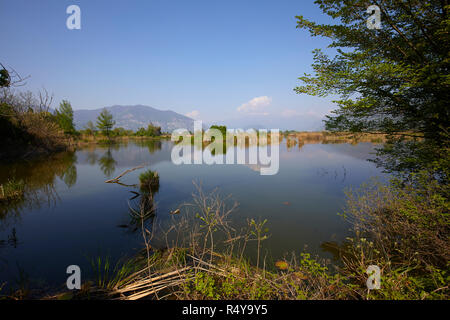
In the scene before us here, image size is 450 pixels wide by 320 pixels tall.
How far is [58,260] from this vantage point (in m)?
5.16

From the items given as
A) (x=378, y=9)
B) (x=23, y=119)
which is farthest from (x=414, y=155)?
(x=23, y=119)

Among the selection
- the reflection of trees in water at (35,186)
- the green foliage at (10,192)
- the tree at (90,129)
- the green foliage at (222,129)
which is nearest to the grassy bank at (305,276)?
the reflection of trees in water at (35,186)

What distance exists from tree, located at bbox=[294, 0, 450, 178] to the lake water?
3.97 metres

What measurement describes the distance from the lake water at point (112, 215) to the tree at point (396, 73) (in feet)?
13.0

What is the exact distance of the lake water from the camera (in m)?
5.30

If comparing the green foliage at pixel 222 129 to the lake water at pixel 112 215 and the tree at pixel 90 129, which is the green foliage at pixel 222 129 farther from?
the lake water at pixel 112 215

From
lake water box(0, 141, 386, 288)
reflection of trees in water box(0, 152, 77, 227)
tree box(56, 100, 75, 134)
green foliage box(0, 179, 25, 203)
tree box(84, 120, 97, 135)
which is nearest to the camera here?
lake water box(0, 141, 386, 288)

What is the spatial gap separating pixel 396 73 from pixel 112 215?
1188cm

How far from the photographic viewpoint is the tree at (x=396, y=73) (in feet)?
16.7

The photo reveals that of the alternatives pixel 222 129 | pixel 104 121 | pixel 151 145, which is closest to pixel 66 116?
pixel 104 121

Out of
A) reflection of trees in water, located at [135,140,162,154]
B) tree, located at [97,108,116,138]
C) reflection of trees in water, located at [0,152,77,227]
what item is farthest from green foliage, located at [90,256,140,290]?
tree, located at [97,108,116,138]

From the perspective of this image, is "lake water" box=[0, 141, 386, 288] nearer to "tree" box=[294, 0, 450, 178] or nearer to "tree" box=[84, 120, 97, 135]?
"tree" box=[294, 0, 450, 178]
